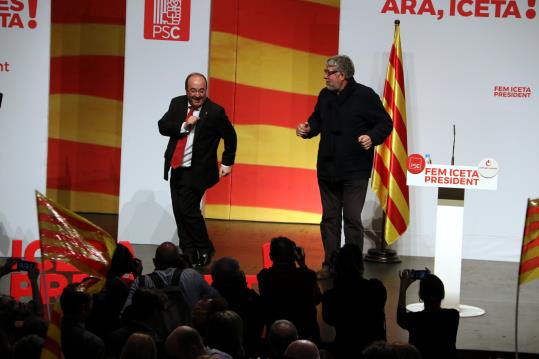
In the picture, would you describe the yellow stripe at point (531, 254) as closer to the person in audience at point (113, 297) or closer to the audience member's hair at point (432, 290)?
the audience member's hair at point (432, 290)

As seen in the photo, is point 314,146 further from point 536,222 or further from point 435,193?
point 536,222

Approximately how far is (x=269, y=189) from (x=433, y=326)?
560cm

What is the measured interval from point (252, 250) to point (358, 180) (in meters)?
1.61

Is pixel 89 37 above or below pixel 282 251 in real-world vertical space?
above

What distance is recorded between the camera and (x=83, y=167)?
1023cm

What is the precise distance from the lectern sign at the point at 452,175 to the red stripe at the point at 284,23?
3938 mm

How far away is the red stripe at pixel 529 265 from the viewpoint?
5215 mm

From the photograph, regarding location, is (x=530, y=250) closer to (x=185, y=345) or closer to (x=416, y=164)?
(x=416, y=164)

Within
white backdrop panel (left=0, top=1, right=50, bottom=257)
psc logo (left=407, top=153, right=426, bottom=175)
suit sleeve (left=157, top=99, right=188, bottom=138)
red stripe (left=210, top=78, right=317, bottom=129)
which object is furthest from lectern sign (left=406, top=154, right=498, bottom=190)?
red stripe (left=210, top=78, right=317, bottom=129)

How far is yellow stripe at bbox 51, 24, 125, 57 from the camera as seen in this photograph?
32.7 ft

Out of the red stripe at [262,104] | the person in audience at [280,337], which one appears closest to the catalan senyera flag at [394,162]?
the red stripe at [262,104]

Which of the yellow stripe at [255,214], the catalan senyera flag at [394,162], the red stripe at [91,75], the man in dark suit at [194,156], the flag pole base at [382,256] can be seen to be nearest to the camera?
the man in dark suit at [194,156]

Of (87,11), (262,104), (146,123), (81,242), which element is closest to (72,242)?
(81,242)

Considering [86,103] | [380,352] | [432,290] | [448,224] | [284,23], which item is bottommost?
[380,352]
